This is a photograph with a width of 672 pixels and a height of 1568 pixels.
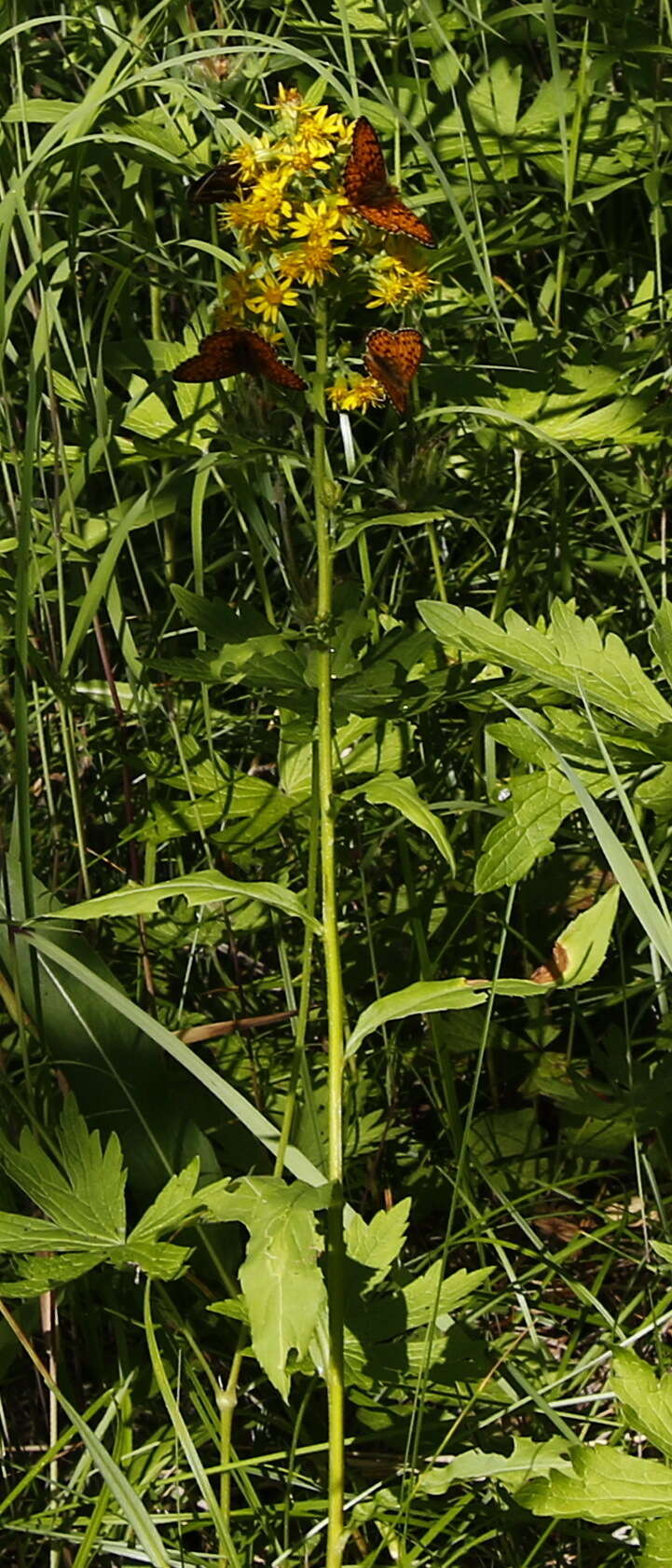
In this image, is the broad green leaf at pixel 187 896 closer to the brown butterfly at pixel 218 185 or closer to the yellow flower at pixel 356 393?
the yellow flower at pixel 356 393

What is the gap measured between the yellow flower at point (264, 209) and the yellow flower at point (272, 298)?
34 mm

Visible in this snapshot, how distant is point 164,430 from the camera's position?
1.66 meters

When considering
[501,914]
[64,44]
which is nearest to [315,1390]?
[501,914]

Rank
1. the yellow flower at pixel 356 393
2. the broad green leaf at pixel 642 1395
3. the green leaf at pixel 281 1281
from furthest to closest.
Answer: the yellow flower at pixel 356 393 < the broad green leaf at pixel 642 1395 < the green leaf at pixel 281 1281

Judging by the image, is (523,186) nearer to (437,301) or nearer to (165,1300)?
(437,301)

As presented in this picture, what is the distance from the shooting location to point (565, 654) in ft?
4.09

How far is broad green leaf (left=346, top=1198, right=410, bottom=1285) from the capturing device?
116cm

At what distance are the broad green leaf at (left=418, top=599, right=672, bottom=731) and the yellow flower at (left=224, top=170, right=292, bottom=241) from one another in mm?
328

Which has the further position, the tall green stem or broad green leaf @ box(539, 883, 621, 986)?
broad green leaf @ box(539, 883, 621, 986)

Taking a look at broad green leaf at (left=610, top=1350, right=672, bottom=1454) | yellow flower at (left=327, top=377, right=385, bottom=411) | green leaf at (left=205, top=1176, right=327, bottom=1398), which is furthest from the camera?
yellow flower at (left=327, top=377, right=385, bottom=411)

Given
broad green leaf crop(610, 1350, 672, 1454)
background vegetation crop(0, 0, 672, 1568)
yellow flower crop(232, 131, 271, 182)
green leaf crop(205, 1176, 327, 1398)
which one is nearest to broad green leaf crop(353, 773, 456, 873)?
background vegetation crop(0, 0, 672, 1568)

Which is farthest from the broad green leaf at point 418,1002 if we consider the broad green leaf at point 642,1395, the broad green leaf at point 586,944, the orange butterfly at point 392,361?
the orange butterfly at point 392,361

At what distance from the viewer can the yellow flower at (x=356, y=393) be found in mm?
1137

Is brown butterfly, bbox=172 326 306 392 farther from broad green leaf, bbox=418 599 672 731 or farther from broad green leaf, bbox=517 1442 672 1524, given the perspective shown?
broad green leaf, bbox=517 1442 672 1524
